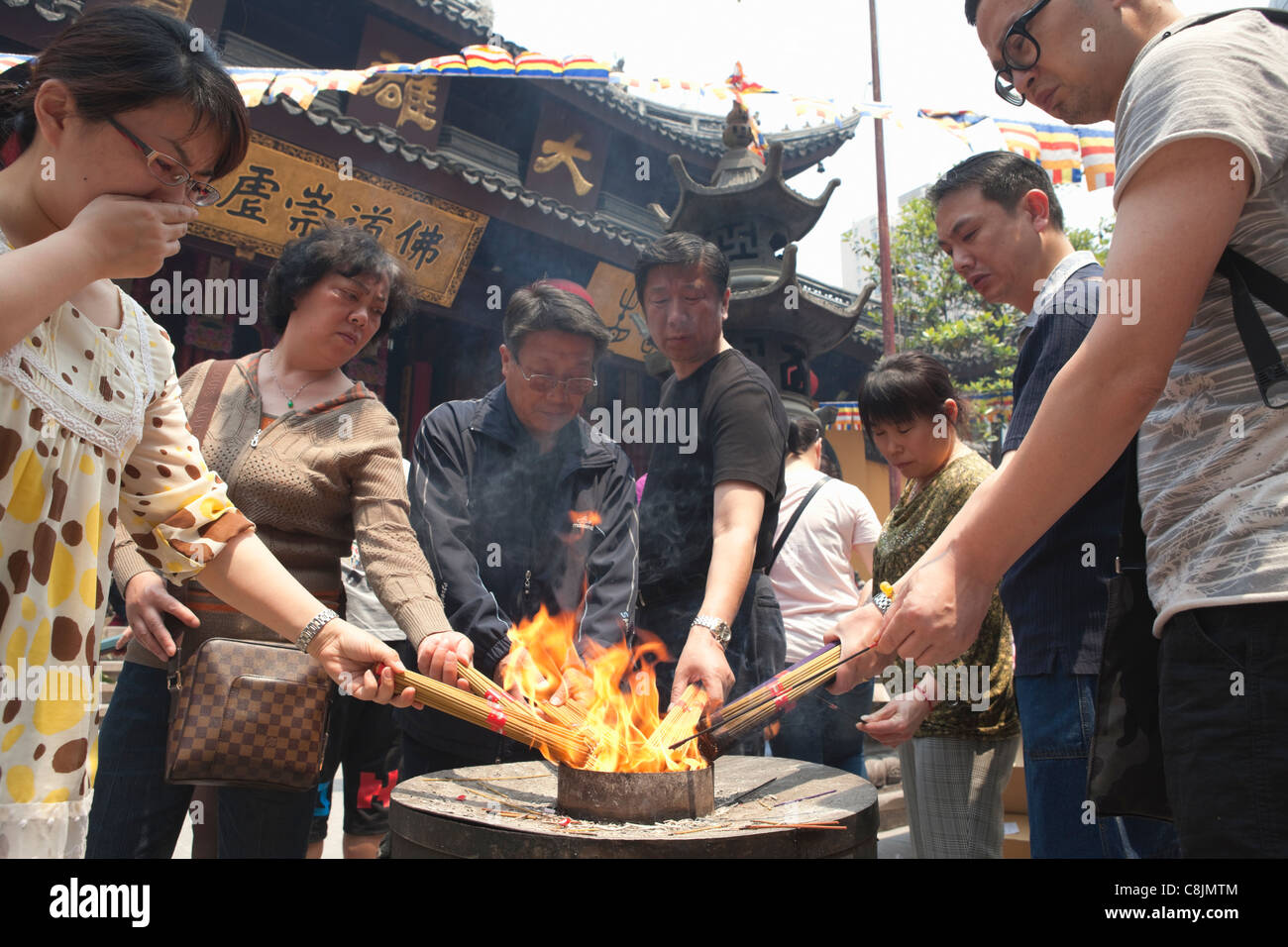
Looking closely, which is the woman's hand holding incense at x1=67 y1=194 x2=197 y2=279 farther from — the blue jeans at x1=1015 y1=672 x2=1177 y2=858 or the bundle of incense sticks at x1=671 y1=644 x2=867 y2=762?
the blue jeans at x1=1015 y1=672 x2=1177 y2=858

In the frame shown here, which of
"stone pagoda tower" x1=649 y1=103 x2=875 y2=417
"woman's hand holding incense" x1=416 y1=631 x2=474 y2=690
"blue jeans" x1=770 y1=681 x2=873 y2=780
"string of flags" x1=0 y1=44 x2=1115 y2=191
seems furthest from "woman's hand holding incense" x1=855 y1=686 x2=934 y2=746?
"string of flags" x1=0 y1=44 x2=1115 y2=191

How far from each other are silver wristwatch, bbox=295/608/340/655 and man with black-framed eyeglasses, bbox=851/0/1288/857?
4.74ft

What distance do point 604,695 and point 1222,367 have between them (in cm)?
164

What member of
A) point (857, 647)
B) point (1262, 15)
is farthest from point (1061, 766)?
point (1262, 15)

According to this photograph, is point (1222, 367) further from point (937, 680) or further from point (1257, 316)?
point (937, 680)

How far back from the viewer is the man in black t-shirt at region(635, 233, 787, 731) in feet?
8.80

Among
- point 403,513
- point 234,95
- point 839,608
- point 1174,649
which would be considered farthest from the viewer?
point 839,608

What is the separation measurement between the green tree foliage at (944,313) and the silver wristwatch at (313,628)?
15840 mm

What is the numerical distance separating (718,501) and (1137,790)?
56.8 inches

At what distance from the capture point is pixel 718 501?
2703 millimetres

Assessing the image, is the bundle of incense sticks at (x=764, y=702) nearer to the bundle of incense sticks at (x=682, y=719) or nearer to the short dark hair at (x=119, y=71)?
the bundle of incense sticks at (x=682, y=719)

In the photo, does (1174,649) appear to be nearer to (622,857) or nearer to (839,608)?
(622,857)

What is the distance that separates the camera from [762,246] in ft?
22.2
